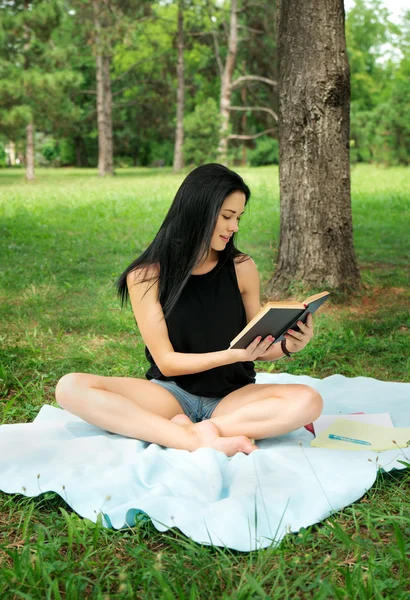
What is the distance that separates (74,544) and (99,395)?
0.76 m

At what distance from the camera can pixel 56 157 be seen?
162ft

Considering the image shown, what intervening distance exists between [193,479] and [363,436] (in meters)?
0.91

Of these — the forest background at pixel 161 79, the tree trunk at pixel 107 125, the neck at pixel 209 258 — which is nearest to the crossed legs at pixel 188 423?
the neck at pixel 209 258

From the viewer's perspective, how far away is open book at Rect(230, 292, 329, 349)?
2.81 metres

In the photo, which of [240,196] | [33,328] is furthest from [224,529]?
[33,328]

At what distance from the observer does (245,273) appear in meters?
3.42

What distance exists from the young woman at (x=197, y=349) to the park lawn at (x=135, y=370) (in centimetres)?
49

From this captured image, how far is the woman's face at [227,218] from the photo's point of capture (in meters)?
3.09

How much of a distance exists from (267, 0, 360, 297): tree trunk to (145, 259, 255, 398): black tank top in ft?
8.27

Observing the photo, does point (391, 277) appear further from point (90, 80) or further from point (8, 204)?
point (90, 80)

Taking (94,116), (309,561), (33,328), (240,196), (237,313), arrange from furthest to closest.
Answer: (94,116), (33,328), (237,313), (240,196), (309,561)

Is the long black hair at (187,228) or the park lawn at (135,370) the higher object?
the long black hair at (187,228)

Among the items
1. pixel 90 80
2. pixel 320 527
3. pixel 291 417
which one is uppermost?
pixel 90 80

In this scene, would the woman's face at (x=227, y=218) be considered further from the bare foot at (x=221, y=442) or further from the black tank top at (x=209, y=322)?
the bare foot at (x=221, y=442)
